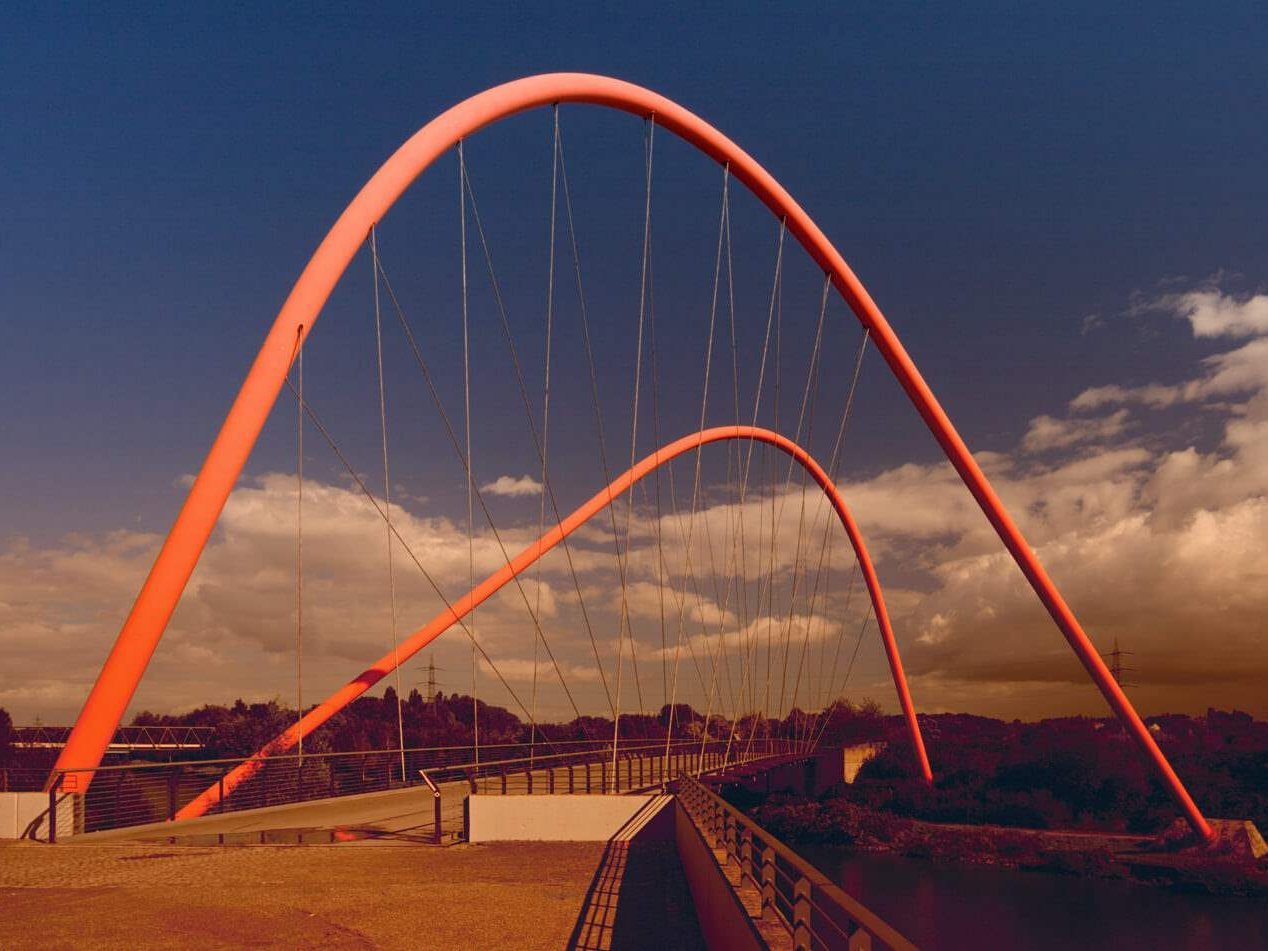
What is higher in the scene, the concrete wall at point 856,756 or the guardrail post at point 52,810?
the guardrail post at point 52,810

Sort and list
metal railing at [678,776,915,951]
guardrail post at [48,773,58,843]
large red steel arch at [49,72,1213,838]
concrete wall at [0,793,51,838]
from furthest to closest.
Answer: concrete wall at [0,793,51,838] → guardrail post at [48,773,58,843] → large red steel arch at [49,72,1213,838] → metal railing at [678,776,915,951]

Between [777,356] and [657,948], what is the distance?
86.7ft

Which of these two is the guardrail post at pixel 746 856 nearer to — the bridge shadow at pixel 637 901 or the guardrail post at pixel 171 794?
the bridge shadow at pixel 637 901

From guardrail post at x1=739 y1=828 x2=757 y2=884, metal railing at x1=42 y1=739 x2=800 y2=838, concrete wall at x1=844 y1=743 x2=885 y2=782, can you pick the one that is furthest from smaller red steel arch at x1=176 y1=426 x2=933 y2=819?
concrete wall at x1=844 y1=743 x2=885 y2=782

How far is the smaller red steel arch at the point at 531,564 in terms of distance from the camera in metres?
21.7

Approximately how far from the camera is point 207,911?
9.93 metres

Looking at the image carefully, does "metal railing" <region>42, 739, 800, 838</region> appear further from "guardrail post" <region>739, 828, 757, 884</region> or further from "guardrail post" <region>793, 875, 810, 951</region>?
"guardrail post" <region>793, 875, 810, 951</region>

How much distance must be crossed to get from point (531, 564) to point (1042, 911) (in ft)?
108

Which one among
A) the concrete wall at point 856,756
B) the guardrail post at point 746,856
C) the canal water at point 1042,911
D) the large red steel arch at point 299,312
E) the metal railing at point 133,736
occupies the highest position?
the large red steel arch at point 299,312

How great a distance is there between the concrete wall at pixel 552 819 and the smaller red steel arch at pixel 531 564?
98.7 inches

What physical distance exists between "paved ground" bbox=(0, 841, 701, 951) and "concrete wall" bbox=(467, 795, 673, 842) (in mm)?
785

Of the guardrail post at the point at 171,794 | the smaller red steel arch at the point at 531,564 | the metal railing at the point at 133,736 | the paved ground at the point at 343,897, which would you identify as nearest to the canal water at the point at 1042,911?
the smaller red steel arch at the point at 531,564

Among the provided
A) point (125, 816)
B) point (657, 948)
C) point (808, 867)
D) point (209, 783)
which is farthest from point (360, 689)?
point (808, 867)

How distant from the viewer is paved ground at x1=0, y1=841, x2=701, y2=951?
29.3ft
